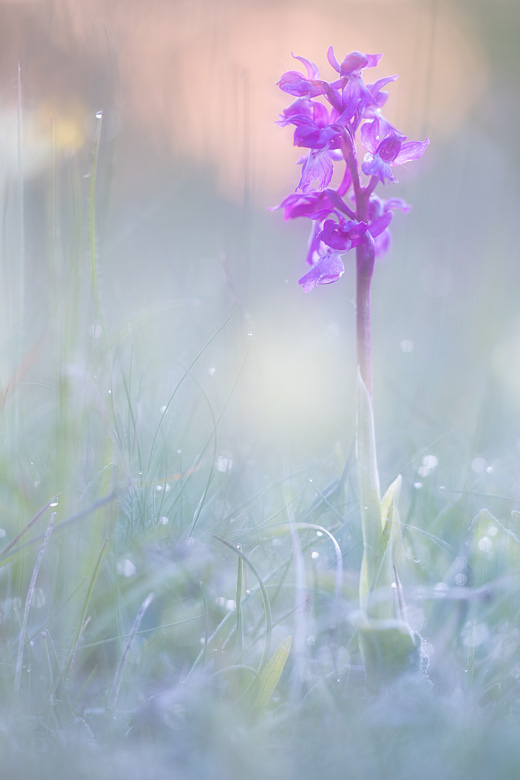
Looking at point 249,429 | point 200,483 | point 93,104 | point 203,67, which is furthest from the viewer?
point 203,67

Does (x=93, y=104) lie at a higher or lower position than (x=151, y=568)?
higher

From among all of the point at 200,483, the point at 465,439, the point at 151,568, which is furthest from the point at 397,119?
the point at 151,568

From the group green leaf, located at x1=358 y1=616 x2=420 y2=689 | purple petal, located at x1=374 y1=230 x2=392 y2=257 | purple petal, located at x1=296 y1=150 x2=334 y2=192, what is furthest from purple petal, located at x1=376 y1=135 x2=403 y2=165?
green leaf, located at x1=358 y1=616 x2=420 y2=689

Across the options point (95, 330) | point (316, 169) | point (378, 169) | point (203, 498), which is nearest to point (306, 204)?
point (316, 169)

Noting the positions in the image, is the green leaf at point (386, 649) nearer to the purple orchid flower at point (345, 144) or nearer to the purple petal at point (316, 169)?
the purple orchid flower at point (345, 144)

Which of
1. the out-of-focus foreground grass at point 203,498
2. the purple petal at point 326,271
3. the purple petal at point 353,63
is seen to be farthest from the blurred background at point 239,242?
the purple petal at point 353,63

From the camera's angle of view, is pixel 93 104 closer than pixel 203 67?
Yes

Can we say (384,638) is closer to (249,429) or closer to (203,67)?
(249,429)
